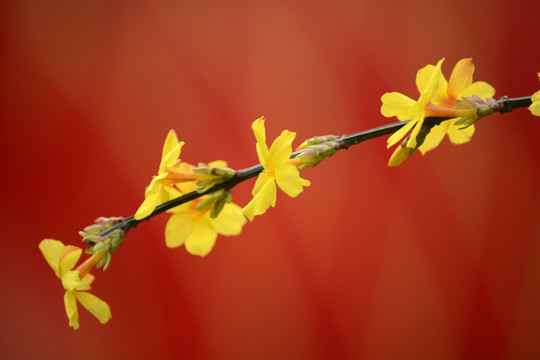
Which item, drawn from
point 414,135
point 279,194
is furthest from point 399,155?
point 279,194

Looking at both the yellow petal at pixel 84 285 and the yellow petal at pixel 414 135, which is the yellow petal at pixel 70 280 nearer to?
the yellow petal at pixel 84 285

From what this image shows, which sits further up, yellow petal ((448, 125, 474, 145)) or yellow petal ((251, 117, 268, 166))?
yellow petal ((251, 117, 268, 166))

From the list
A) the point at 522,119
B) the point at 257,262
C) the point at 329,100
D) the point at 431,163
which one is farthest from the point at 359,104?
the point at 257,262

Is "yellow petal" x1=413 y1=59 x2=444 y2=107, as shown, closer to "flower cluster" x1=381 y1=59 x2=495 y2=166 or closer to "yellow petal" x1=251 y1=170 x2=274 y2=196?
"flower cluster" x1=381 y1=59 x2=495 y2=166

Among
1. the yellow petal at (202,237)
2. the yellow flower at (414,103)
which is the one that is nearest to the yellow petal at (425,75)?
the yellow flower at (414,103)

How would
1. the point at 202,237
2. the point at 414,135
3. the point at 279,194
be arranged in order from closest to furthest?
1. the point at 414,135
2. the point at 202,237
3. the point at 279,194

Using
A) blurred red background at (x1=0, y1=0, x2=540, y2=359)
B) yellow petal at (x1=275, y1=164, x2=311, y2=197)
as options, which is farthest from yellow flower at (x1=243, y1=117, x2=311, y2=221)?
blurred red background at (x1=0, y1=0, x2=540, y2=359)

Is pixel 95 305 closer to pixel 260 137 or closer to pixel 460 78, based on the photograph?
pixel 260 137

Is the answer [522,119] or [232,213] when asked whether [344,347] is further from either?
[232,213]
